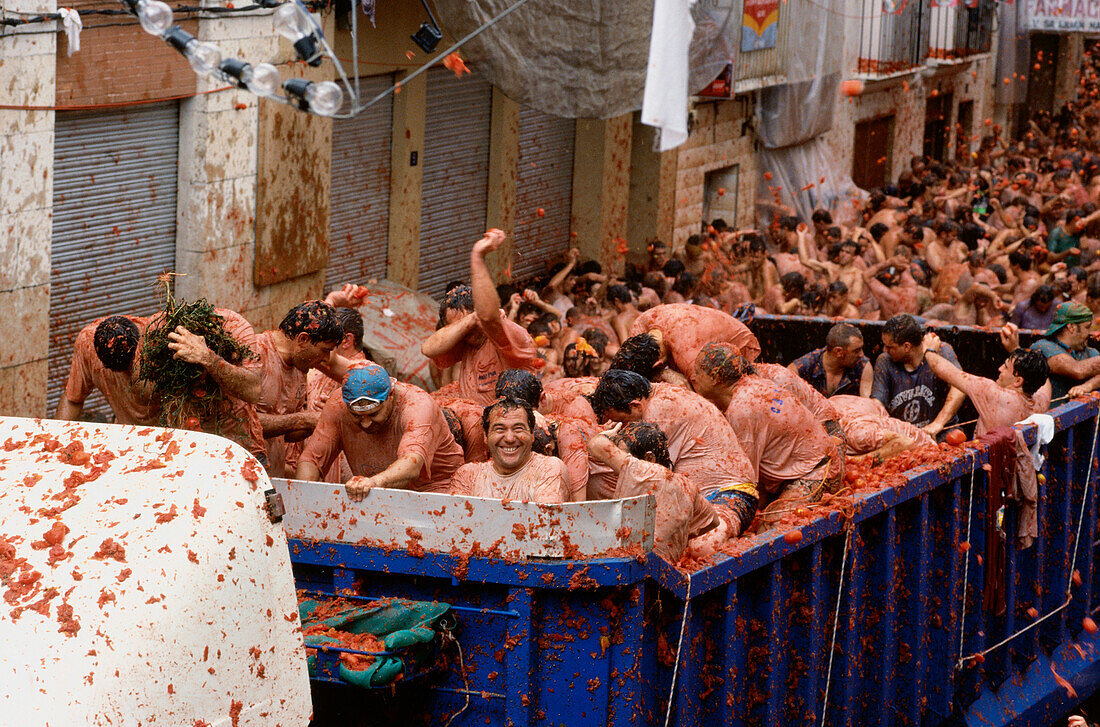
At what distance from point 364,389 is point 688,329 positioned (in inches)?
111

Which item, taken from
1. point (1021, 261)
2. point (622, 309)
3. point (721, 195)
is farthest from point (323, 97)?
point (721, 195)

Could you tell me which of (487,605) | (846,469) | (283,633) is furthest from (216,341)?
(846,469)

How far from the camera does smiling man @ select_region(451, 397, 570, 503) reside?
200 inches

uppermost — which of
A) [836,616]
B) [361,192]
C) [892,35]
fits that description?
[892,35]

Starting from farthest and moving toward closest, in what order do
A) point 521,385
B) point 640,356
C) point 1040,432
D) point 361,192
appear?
point 361,192, point 640,356, point 1040,432, point 521,385

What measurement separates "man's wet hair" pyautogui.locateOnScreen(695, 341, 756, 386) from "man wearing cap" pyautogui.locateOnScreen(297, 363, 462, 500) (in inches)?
51.4

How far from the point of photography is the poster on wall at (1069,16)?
947 inches

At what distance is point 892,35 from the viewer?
20562 millimetres

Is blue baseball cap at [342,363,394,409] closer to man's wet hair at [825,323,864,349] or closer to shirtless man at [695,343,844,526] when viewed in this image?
shirtless man at [695,343,844,526]

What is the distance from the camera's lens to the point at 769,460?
21.5ft

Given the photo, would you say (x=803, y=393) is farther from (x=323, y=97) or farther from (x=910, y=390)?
(x=323, y=97)

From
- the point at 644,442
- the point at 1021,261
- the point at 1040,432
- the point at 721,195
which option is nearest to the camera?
the point at 644,442

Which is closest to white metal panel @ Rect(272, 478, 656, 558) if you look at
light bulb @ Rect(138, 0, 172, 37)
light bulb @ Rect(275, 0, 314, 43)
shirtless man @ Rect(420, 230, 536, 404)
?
light bulb @ Rect(275, 0, 314, 43)

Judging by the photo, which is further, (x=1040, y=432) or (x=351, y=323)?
(x=351, y=323)
